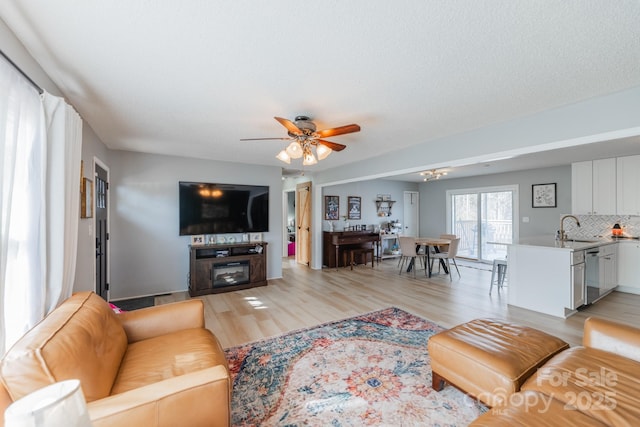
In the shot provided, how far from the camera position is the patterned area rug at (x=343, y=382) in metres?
1.78

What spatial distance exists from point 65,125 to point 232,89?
3.68 ft

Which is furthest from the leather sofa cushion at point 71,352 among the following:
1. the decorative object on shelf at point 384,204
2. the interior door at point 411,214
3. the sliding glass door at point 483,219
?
the interior door at point 411,214

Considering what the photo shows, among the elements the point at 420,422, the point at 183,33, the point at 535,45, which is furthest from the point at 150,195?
the point at 535,45

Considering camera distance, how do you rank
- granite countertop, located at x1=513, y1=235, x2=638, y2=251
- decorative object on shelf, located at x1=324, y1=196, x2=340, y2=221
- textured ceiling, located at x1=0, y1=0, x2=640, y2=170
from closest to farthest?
textured ceiling, located at x1=0, y1=0, x2=640, y2=170 → granite countertop, located at x1=513, y1=235, x2=638, y2=251 → decorative object on shelf, located at x1=324, y1=196, x2=340, y2=221

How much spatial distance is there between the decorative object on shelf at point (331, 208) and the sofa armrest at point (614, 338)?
530cm

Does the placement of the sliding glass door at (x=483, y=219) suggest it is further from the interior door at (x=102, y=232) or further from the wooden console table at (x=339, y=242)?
the interior door at (x=102, y=232)

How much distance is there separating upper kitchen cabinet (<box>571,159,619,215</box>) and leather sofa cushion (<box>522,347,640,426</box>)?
440 centimetres

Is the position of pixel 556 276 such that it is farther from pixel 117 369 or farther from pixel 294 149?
pixel 117 369

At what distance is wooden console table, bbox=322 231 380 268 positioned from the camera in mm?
6316

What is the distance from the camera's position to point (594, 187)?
4.74 metres

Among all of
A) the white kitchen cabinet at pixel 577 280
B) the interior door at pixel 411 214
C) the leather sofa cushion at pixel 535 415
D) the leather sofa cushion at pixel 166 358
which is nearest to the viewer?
the leather sofa cushion at pixel 535 415

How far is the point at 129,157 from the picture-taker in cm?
425

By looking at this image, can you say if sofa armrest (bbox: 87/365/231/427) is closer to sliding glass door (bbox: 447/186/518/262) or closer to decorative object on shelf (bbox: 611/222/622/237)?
decorative object on shelf (bbox: 611/222/622/237)

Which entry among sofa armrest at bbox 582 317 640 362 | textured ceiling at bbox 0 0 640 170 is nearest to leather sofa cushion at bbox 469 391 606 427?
sofa armrest at bbox 582 317 640 362
